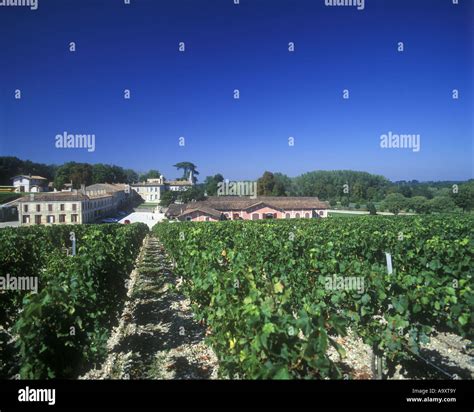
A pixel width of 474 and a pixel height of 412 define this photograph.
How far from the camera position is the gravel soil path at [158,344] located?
215 inches

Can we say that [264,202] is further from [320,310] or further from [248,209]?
[320,310]

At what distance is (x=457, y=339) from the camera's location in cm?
628

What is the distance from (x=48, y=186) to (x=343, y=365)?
89.2 meters

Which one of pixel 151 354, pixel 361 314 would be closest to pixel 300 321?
pixel 361 314

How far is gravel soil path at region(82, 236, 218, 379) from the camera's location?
17.9 ft

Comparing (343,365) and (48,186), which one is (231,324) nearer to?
(343,365)
